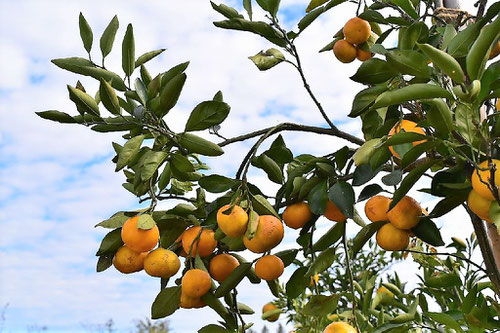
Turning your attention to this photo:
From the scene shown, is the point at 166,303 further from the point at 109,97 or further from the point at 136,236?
the point at 109,97

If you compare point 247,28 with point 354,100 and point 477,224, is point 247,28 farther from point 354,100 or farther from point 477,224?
point 477,224

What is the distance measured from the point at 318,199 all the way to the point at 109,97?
18.1 inches

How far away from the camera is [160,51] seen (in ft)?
4.37

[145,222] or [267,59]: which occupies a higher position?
[267,59]

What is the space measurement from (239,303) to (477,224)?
0.60m

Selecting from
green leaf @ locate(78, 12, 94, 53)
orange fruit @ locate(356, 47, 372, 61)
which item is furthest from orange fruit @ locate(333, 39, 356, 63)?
green leaf @ locate(78, 12, 94, 53)

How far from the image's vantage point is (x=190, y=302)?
3.87 feet

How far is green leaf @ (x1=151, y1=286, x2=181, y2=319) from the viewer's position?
1172 millimetres

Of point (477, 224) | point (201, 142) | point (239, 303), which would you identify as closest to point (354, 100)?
point (201, 142)

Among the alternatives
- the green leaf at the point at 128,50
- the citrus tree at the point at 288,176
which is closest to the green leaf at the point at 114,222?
the citrus tree at the point at 288,176

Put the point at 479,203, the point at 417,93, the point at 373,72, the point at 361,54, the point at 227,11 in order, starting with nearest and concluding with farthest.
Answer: the point at 417,93, the point at 479,203, the point at 373,72, the point at 227,11, the point at 361,54

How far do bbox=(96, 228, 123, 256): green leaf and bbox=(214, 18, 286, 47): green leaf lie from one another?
0.55 metres

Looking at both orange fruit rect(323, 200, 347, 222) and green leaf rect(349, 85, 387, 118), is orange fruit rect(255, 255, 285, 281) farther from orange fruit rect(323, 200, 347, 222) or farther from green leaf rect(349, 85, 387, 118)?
green leaf rect(349, 85, 387, 118)

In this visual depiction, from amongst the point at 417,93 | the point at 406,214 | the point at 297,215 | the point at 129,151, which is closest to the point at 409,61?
the point at 417,93
